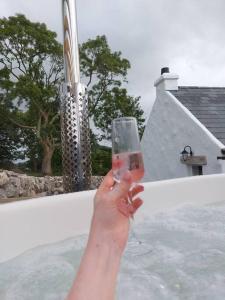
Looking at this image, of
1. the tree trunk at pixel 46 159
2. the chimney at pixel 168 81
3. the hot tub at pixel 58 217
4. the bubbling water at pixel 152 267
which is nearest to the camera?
the bubbling water at pixel 152 267

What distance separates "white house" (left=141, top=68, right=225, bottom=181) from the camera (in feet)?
14.6

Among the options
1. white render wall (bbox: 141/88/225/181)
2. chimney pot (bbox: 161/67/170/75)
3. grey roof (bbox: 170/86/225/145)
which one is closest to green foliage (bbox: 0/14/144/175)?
white render wall (bbox: 141/88/225/181)

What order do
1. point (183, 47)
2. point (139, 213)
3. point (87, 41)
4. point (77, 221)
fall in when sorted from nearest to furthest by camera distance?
point (77, 221), point (139, 213), point (183, 47), point (87, 41)

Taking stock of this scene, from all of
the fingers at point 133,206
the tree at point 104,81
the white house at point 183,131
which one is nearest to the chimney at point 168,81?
the white house at point 183,131

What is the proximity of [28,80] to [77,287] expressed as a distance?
35.2 feet

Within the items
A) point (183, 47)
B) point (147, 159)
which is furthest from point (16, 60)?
point (147, 159)

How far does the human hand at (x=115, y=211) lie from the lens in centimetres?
75

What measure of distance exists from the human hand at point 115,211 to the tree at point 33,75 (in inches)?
393

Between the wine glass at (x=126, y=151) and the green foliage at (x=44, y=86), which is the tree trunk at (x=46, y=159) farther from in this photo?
the wine glass at (x=126, y=151)

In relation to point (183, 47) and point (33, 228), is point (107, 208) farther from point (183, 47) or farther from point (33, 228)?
point (183, 47)

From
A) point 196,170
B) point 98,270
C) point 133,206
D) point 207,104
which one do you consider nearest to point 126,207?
point 133,206

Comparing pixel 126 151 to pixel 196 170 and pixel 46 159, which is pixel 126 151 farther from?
pixel 46 159

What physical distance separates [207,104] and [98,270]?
4.80 meters

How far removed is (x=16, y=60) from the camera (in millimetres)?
11016
